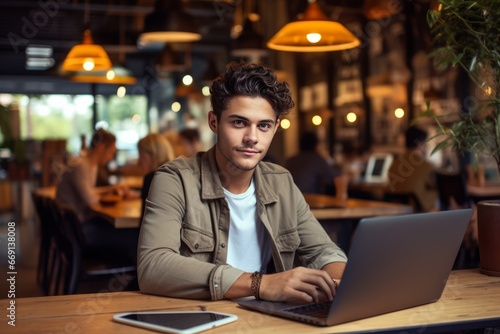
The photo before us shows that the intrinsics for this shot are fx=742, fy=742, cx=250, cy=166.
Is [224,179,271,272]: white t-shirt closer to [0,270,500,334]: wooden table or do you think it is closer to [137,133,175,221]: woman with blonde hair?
[0,270,500,334]: wooden table

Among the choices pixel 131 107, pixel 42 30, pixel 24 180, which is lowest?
pixel 24 180

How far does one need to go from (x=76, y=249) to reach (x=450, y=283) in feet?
10.3

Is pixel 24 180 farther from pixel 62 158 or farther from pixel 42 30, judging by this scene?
pixel 42 30

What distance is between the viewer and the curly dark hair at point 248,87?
2.56 meters

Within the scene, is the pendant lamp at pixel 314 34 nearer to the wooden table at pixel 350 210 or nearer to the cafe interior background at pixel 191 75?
the cafe interior background at pixel 191 75

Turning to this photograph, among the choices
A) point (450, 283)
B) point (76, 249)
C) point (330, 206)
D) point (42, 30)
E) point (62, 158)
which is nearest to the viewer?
point (450, 283)

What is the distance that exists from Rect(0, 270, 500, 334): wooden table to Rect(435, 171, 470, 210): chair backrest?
4.26 metres

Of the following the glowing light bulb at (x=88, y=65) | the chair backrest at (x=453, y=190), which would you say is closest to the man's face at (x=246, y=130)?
the chair backrest at (x=453, y=190)

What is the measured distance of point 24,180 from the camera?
1334cm

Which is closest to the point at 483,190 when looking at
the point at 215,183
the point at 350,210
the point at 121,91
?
the point at 350,210

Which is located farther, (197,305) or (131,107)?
(131,107)

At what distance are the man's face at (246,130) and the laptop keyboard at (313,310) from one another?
58 centimetres

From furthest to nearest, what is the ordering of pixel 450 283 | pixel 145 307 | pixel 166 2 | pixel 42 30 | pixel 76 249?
pixel 42 30 → pixel 166 2 → pixel 76 249 → pixel 450 283 → pixel 145 307

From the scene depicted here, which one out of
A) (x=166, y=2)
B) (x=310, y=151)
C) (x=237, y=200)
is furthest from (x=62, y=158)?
(x=237, y=200)
